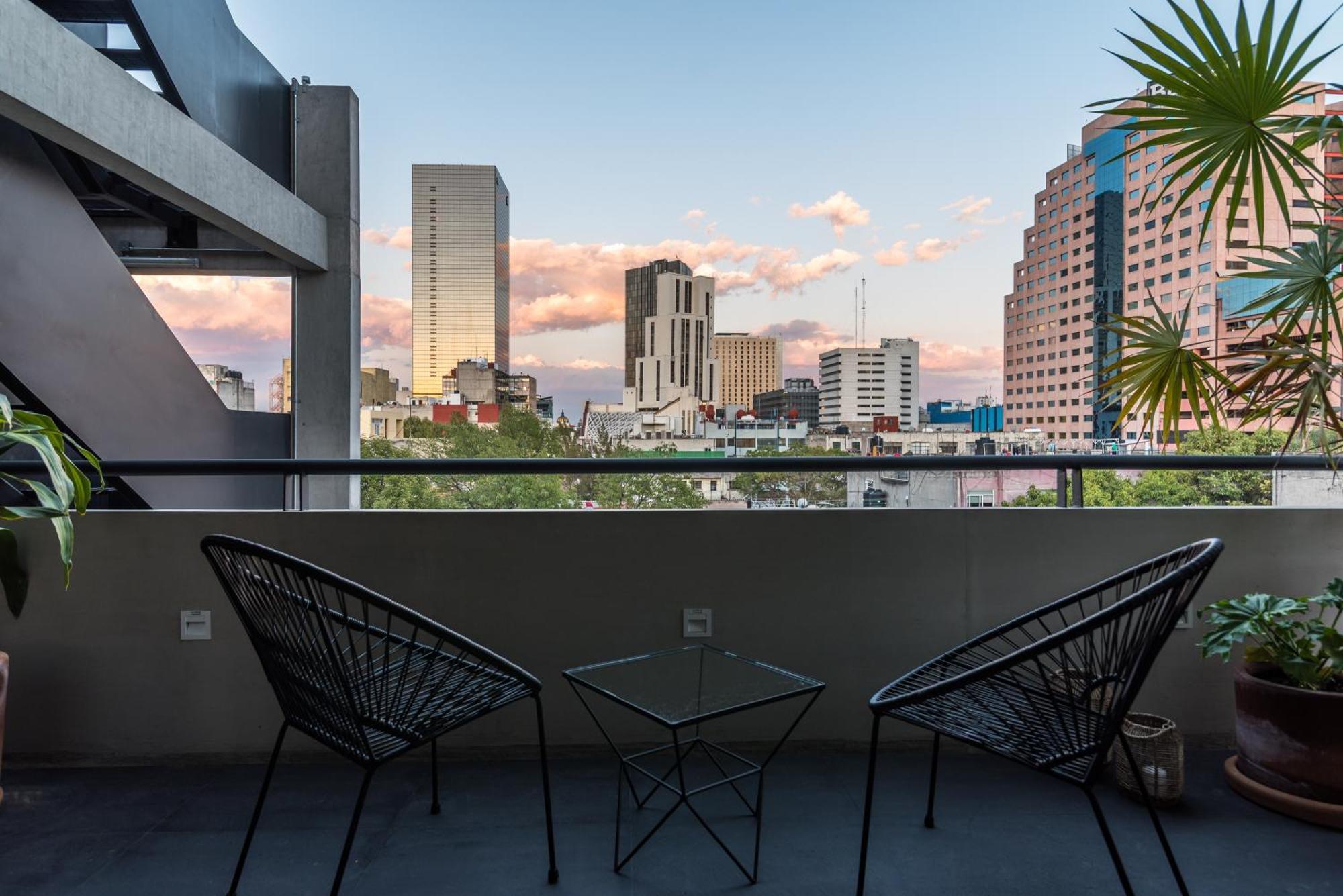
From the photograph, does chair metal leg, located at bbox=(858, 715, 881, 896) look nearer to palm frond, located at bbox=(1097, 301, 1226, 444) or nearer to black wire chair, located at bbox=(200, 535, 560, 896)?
black wire chair, located at bbox=(200, 535, 560, 896)

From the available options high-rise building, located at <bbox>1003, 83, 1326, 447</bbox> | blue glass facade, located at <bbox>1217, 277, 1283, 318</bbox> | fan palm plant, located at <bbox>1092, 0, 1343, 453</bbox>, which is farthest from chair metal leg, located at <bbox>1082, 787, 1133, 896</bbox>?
blue glass facade, located at <bbox>1217, 277, 1283, 318</bbox>

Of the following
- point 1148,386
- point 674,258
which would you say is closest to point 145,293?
point 1148,386

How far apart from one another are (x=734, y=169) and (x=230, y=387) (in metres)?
10.6

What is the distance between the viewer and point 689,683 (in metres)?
1.90

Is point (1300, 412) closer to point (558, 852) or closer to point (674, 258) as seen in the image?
point (558, 852)

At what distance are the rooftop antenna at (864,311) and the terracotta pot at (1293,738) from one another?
7.68 m

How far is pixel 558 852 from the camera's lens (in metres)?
1.92

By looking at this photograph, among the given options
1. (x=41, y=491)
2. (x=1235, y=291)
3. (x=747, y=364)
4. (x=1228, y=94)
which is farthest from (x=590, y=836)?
(x=747, y=364)

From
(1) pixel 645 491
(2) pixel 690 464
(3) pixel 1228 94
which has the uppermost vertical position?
(3) pixel 1228 94

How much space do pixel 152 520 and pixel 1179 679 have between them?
344 cm

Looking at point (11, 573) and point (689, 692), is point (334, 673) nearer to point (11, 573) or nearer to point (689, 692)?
point (689, 692)

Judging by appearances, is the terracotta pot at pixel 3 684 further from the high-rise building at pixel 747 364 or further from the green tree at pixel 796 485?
the high-rise building at pixel 747 364

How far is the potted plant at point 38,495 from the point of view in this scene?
6.35 ft

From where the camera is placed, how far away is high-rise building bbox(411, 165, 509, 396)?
1231 centimetres
